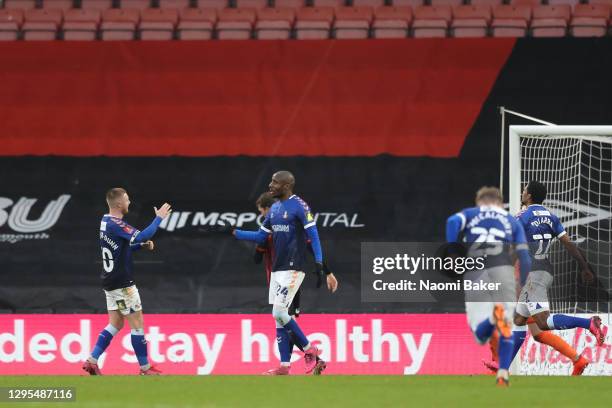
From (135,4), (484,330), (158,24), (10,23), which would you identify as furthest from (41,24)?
(484,330)

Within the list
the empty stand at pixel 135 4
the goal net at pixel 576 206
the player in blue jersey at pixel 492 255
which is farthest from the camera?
the empty stand at pixel 135 4

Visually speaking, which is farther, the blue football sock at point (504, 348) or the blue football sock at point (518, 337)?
the blue football sock at point (518, 337)

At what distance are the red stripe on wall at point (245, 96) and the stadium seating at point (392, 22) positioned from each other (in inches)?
44.7

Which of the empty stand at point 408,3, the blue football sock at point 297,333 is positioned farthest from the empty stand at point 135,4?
the blue football sock at point 297,333

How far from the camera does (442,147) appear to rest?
1584 centimetres

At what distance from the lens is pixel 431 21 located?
1725 cm

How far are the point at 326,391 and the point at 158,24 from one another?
359 inches

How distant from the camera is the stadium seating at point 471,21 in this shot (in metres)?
17.2

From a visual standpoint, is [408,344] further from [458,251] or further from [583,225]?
[458,251]

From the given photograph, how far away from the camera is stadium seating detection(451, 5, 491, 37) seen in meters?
17.2

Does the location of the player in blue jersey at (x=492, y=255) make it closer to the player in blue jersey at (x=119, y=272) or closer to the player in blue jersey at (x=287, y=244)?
the player in blue jersey at (x=287, y=244)

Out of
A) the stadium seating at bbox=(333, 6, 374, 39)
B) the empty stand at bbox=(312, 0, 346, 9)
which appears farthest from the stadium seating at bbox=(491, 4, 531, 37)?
the empty stand at bbox=(312, 0, 346, 9)

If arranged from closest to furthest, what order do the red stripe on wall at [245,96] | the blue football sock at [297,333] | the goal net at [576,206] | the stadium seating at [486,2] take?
the blue football sock at [297,333] < the goal net at [576,206] < the red stripe on wall at [245,96] < the stadium seating at [486,2]

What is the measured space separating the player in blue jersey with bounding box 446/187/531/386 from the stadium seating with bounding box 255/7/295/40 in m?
8.19
